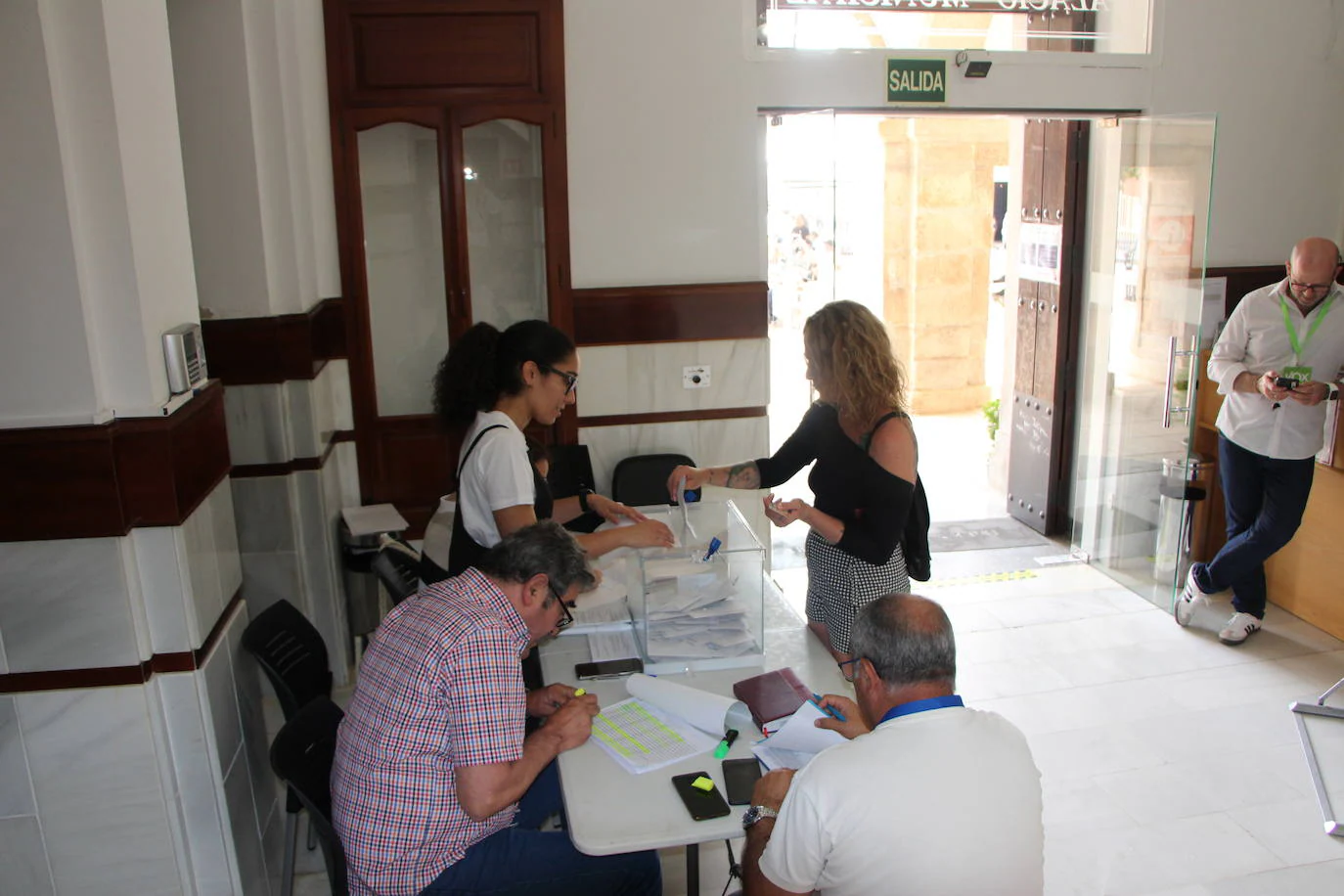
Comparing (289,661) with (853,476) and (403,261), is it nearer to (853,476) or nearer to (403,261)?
(853,476)

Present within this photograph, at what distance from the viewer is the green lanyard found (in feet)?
15.4

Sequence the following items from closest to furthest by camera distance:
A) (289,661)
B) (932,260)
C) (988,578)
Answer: (289,661), (988,578), (932,260)

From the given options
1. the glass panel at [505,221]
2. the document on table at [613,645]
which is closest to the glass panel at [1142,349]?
the glass panel at [505,221]

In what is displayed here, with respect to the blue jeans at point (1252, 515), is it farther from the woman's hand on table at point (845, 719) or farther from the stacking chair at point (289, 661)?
the stacking chair at point (289, 661)

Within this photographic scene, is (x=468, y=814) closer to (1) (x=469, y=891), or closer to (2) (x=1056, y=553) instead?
(1) (x=469, y=891)

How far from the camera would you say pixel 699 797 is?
2314 mm

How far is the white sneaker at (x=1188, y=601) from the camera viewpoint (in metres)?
5.12

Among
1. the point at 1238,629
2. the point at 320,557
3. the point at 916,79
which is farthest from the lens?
the point at 916,79

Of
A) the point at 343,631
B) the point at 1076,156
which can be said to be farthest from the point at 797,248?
the point at 343,631

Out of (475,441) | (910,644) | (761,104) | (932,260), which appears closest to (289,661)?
(475,441)

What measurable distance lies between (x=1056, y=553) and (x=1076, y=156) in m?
2.20

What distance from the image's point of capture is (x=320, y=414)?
Answer: 4.56m

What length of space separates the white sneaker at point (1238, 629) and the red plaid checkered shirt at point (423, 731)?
3930mm

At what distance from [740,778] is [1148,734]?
2.49 meters
